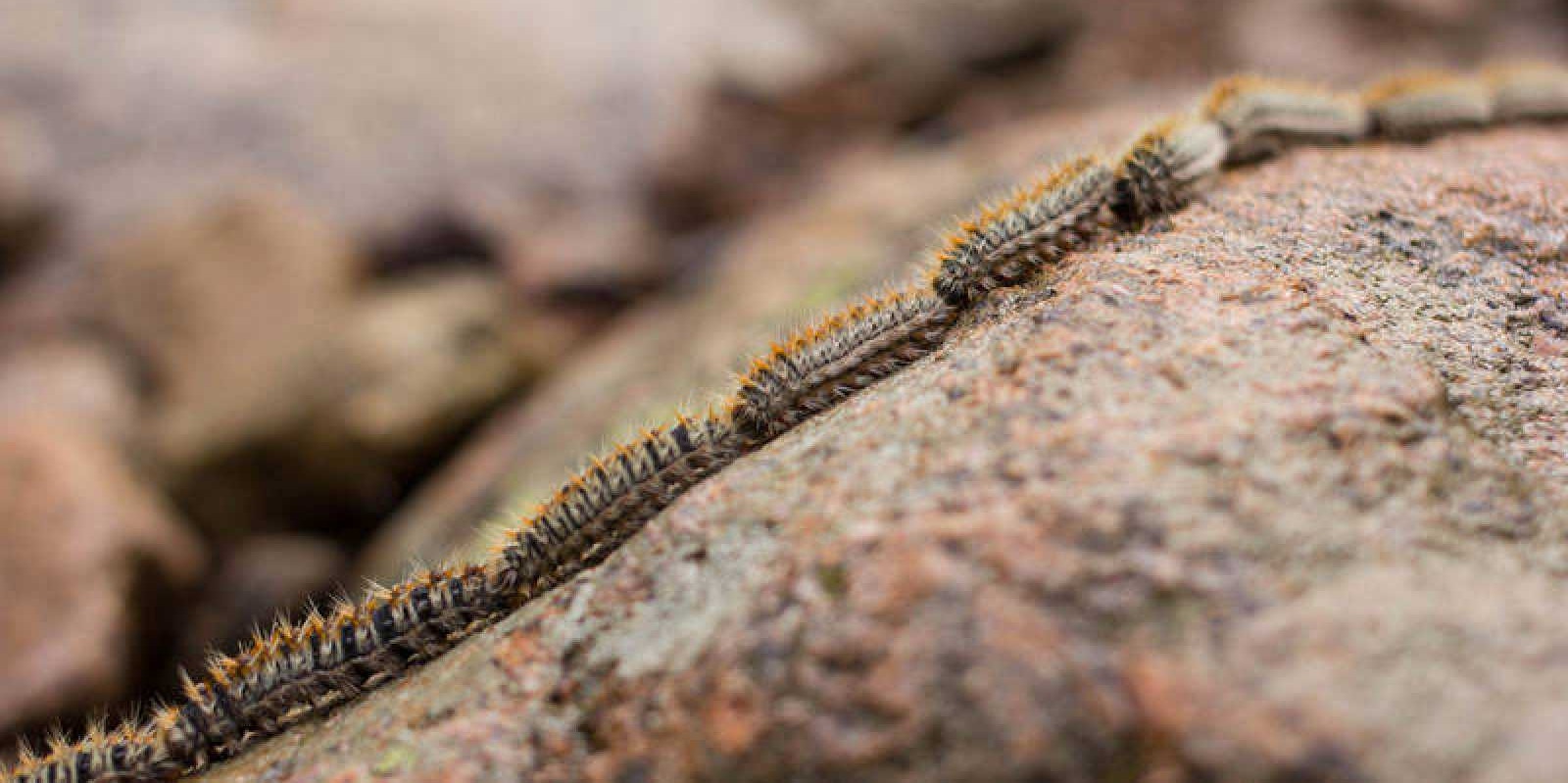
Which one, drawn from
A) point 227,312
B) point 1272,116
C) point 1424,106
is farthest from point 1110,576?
point 227,312

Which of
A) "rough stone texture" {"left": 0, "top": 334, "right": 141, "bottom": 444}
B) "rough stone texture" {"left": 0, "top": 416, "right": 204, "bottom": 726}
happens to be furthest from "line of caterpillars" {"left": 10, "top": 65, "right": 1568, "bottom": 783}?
"rough stone texture" {"left": 0, "top": 334, "right": 141, "bottom": 444}

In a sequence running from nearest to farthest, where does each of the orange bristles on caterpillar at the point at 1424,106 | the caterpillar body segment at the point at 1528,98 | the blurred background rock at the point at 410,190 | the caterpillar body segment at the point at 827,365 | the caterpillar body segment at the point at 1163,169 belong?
the caterpillar body segment at the point at 827,365
the caterpillar body segment at the point at 1163,169
the orange bristles on caterpillar at the point at 1424,106
the caterpillar body segment at the point at 1528,98
the blurred background rock at the point at 410,190

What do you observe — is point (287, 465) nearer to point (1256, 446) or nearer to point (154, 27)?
point (154, 27)

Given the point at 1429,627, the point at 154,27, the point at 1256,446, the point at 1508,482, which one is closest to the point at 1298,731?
the point at 1429,627

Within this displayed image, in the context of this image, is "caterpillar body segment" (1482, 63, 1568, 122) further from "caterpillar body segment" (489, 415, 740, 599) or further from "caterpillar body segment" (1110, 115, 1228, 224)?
"caterpillar body segment" (489, 415, 740, 599)

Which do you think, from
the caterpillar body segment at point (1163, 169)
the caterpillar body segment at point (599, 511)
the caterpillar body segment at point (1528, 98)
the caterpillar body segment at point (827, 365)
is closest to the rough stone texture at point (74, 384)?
the caterpillar body segment at point (599, 511)

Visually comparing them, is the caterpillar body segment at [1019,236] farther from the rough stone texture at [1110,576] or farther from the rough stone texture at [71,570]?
the rough stone texture at [71,570]

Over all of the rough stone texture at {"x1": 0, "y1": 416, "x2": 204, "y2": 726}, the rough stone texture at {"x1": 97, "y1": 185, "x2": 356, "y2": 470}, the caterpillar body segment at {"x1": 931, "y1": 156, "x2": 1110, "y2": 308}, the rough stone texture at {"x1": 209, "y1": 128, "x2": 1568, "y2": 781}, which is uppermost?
the rough stone texture at {"x1": 97, "y1": 185, "x2": 356, "y2": 470}
